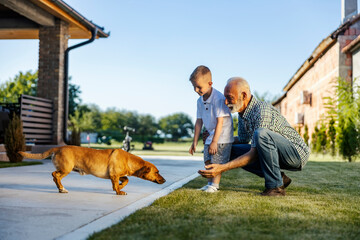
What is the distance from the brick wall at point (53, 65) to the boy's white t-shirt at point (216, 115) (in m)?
7.73

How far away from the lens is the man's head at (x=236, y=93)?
341 cm

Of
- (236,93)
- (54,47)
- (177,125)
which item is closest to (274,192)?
(236,93)

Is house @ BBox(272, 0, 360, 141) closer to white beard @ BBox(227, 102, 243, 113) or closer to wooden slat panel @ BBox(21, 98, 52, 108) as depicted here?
white beard @ BBox(227, 102, 243, 113)

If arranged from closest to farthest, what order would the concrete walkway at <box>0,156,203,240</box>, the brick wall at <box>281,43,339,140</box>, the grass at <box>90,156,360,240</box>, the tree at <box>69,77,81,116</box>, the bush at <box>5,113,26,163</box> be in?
the grass at <box>90,156,360,240</box>, the concrete walkway at <box>0,156,203,240</box>, the bush at <box>5,113,26,163</box>, the brick wall at <box>281,43,339,140</box>, the tree at <box>69,77,81,116</box>

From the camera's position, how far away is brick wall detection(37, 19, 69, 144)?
10367mm

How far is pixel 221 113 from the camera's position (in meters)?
3.52

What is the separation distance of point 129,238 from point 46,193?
1930mm

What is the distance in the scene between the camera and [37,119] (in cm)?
977

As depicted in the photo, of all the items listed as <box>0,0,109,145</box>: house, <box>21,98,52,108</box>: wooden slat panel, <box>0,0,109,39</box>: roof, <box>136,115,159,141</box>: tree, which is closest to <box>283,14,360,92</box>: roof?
<box>0,0,109,39</box>: roof

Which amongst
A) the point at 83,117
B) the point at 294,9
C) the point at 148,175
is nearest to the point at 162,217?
the point at 148,175

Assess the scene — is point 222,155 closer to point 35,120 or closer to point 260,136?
point 260,136

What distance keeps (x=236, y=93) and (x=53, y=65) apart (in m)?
8.30

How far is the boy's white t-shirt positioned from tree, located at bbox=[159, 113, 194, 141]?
10627 cm

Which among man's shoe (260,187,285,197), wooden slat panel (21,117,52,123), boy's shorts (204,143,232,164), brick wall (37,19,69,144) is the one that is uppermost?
brick wall (37,19,69,144)
